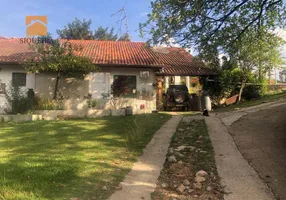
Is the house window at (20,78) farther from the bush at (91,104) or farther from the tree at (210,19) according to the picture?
the tree at (210,19)

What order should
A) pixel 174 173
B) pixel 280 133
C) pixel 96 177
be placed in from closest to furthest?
pixel 96 177 < pixel 174 173 < pixel 280 133

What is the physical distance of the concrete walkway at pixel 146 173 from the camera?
13.5 ft

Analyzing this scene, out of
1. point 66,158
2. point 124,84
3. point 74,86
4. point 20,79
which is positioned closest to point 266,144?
point 66,158

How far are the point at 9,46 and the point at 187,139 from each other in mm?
15079

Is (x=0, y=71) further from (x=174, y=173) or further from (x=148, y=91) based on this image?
(x=174, y=173)

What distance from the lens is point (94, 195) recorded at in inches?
159

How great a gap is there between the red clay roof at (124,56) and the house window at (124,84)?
3.05 ft

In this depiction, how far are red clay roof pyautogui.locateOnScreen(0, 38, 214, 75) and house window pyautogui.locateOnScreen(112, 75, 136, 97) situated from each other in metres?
0.93

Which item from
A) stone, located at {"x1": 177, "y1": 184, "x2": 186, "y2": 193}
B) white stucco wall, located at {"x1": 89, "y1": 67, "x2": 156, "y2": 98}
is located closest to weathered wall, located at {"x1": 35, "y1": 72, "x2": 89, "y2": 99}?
white stucco wall, located at {"x1": 89, "y1": 67, "x2": 156, "y2": 98}

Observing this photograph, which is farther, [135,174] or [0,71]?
[0,71]

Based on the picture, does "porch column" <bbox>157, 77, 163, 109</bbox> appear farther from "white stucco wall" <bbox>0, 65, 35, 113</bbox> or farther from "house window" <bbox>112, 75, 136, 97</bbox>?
"white stucco wall" <bbox>0, 65, 35, 113</bbox>

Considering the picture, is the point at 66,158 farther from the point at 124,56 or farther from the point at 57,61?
the point at 124,56

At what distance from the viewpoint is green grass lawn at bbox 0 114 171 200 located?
164 inches

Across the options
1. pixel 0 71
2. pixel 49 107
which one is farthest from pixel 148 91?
pixel 0 71
